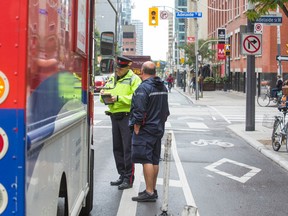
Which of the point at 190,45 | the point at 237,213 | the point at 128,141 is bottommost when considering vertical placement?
the point at 237,213

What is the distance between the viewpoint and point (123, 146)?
7.46 metres

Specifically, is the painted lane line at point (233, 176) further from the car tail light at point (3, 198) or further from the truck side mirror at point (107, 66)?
the car tail light at point (3, 198)

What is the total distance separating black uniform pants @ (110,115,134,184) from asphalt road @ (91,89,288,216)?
29cm

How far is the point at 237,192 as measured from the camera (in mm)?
7508

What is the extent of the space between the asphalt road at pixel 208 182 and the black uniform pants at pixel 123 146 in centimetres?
29

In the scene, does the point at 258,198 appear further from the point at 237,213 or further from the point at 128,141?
the point at 128,141

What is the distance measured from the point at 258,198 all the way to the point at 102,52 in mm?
3276

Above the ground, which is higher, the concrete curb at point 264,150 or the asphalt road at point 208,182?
the concrete curb at point 264,150

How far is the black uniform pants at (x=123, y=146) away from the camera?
290 inches

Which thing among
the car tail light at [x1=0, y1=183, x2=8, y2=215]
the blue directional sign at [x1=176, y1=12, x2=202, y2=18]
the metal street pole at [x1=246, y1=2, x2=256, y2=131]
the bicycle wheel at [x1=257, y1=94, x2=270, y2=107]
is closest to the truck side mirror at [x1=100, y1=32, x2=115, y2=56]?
the car tail light at [x1=0, y1=183, x2=8, y2=215]

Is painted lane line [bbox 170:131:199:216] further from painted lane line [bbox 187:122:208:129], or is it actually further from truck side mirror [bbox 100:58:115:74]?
painted lane line [bbox 187:122:208:129]

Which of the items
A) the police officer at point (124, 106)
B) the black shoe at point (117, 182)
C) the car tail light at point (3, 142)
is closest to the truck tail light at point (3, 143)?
the car tail light at point (3, 142)

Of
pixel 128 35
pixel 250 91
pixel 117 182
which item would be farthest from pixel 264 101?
pixel 128 35

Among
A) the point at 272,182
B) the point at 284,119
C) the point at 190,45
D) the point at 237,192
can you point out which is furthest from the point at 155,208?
the point at 190,45
